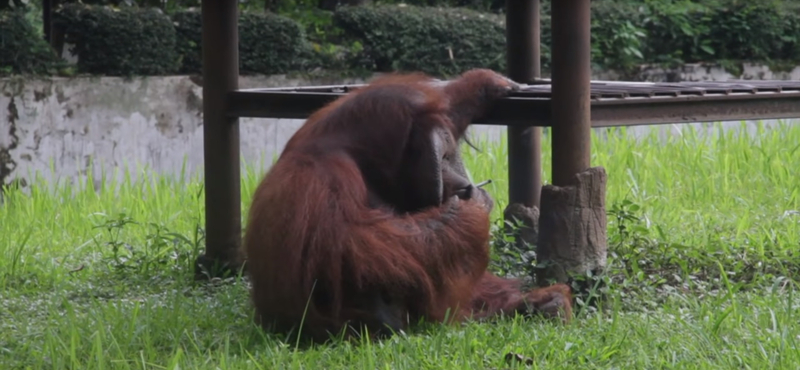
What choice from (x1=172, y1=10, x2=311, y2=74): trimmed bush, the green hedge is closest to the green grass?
(x1=172, y1=10, x2=311, y2=74): trimmed bush

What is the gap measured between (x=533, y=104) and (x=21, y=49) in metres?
3.95

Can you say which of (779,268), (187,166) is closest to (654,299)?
(779,268)

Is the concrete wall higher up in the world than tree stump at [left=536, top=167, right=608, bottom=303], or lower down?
higher up

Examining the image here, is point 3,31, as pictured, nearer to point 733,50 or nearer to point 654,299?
point 654,299

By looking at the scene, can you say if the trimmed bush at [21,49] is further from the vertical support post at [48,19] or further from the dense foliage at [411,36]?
the vertical support post at [48,19]

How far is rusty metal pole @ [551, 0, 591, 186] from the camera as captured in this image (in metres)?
3.56

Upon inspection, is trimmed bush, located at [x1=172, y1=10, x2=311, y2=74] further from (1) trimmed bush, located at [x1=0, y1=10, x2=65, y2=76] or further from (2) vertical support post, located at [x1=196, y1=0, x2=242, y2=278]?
(2) vertical support post, located at [x1=196, y1=0, x2=242, y2=278]

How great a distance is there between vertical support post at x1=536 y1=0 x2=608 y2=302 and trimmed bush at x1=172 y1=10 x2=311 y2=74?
3.88m

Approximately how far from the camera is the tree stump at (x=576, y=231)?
3.62 m

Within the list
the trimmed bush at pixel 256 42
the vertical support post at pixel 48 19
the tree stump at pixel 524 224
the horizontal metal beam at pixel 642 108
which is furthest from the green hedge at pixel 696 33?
the horizontal metal beam at pixel 642 108

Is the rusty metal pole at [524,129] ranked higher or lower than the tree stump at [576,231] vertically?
higher

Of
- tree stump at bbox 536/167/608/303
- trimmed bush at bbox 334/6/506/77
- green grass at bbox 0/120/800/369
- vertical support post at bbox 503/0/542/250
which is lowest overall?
green grass at bbox 0/120/800/369

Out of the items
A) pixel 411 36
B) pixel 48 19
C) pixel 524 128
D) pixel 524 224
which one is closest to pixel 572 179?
pixel 524 224

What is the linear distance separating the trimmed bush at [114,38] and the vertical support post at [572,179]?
3850 millimetres
